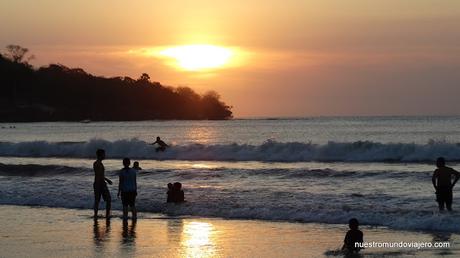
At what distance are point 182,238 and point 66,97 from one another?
171879 mm

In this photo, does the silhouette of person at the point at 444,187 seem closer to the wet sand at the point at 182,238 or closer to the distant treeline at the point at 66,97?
the wet sand at the point at 182,238

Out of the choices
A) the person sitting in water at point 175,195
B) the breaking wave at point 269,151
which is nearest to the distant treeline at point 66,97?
the breaking wave at point 269,151

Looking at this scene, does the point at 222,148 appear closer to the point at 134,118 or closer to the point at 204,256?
the point at 204,256

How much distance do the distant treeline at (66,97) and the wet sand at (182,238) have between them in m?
152

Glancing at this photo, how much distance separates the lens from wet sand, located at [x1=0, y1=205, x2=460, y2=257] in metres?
14.9

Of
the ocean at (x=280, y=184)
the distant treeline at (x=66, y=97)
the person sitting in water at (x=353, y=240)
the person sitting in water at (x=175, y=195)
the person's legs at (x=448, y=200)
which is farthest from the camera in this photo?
the distant treeline at (x=66, y=97)

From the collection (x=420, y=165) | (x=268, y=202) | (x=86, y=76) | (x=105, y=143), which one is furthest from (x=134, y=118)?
(x=268, y=202)

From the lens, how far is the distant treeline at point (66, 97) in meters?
175

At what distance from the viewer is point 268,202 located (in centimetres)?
2262

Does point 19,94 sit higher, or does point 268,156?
point 19,94

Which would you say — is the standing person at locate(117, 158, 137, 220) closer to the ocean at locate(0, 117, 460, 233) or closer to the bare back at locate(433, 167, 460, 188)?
the ocean at locate(0, 117, 460, 233)

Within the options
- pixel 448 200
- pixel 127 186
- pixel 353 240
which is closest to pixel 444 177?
pixel 448 200

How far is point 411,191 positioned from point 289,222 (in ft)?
22.2

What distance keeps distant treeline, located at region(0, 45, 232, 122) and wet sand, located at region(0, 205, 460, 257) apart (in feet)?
500
